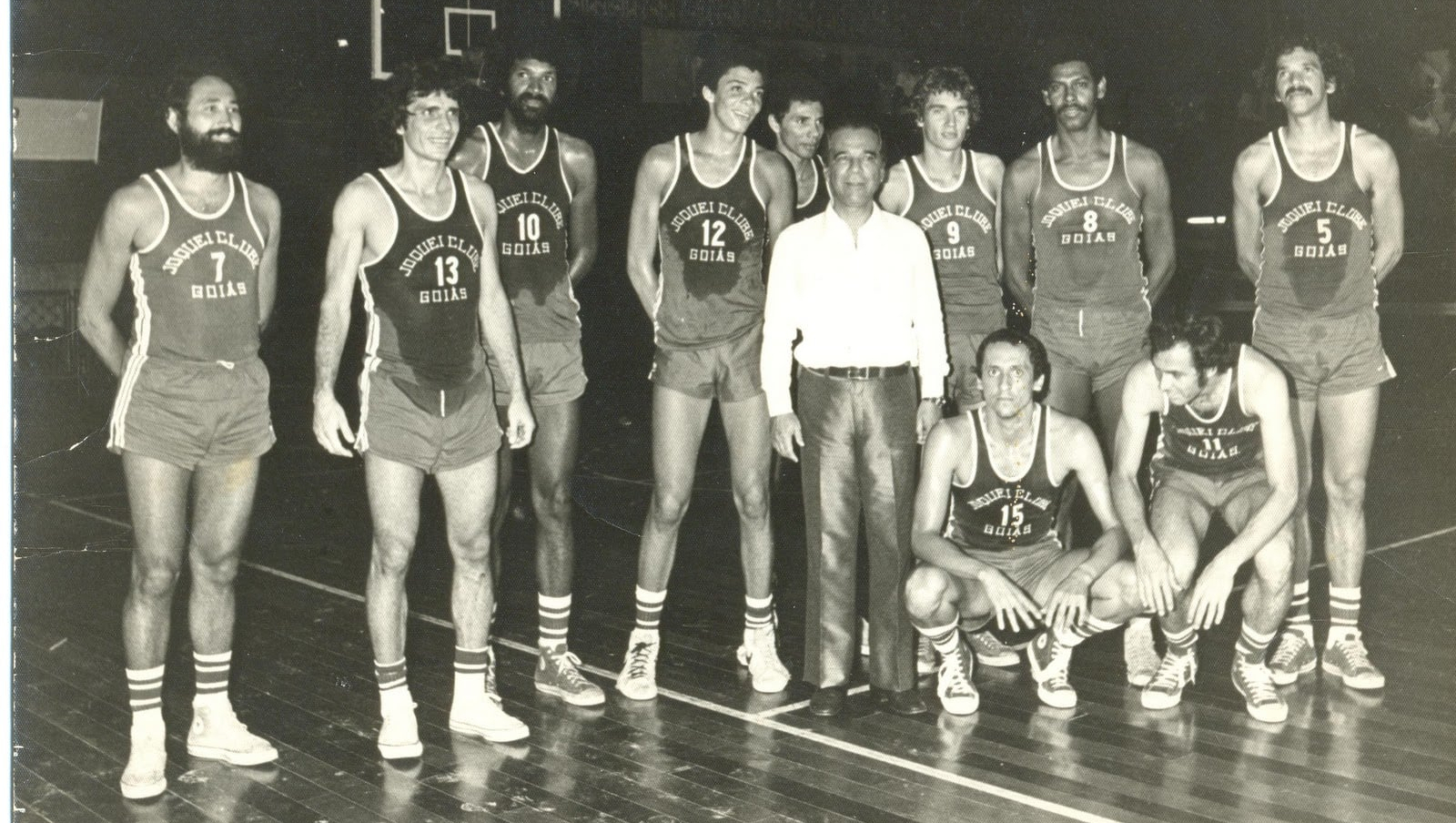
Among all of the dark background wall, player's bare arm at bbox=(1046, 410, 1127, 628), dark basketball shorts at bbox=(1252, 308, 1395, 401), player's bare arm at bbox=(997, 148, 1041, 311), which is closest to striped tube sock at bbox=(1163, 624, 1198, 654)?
player's bare arm at bbox=(1046, 410, 1127, 628)

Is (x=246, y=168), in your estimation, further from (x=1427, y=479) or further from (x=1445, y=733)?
(x=1445, y=733)

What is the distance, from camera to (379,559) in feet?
12.1

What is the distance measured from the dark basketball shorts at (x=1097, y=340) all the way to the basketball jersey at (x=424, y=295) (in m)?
1.70

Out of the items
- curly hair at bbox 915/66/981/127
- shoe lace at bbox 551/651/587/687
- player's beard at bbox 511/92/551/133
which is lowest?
shoe lace at bbox 551/651/587/687

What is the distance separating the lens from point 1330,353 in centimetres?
423

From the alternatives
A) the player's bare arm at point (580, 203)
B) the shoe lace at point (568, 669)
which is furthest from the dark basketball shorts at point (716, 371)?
the shoe lace at point (568, 669)

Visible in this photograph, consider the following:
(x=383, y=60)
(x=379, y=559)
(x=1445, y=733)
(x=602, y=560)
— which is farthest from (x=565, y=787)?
(x=383, y=60)

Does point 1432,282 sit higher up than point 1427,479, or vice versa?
point 1432,282

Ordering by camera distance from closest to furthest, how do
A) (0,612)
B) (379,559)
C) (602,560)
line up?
(0,612)
(379,559)
(602,560)

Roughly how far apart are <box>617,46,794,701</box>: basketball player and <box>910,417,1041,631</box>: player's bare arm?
45 cm

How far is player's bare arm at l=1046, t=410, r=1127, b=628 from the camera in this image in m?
3.96

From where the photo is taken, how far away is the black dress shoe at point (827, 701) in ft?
13.2

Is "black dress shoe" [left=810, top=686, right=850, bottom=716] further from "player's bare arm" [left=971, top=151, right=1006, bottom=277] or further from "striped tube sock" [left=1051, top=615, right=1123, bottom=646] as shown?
"player's bare arm" [left=971, top=151, right=1006, bottom=277]

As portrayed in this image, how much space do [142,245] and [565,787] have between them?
152cm
